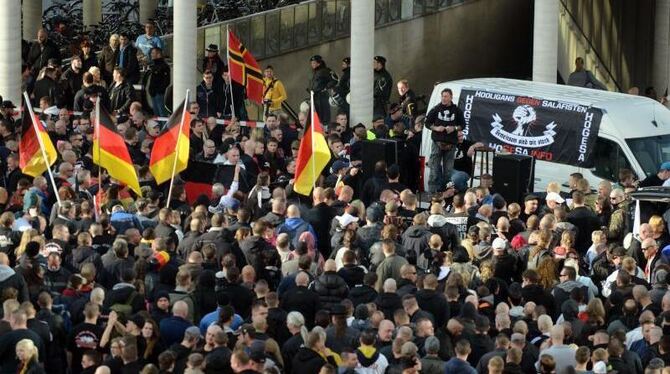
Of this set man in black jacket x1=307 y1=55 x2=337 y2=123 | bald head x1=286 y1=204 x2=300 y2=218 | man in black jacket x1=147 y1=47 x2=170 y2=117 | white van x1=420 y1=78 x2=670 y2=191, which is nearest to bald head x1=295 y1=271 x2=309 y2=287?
bald head x1=286 y1=204 x2=300 y2=218

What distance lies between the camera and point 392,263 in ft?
86.1

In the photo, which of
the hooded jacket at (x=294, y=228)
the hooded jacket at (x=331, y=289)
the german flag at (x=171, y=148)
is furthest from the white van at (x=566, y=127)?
the hooded jacket at (x=331, y=289)

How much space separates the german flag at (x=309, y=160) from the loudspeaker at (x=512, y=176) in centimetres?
281

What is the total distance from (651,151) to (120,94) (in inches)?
373

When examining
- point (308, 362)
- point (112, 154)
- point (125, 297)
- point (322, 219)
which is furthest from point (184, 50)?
point (308, 362)

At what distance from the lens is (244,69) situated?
39219 mm

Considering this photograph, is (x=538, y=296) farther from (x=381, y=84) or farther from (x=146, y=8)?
(x=146, y=8)

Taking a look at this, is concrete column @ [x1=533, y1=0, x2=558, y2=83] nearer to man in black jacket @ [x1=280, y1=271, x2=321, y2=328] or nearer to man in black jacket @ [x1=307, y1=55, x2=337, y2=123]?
man in black jacket @ [x1=307, y1=55, x2=337, y2=123]

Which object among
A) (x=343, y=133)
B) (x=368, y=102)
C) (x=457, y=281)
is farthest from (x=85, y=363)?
(x=368, y=102)

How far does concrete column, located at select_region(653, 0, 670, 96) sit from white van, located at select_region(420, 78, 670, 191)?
12036 mm

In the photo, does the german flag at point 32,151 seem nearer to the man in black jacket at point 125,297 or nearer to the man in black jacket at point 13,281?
the man in black jacket at point 13,281

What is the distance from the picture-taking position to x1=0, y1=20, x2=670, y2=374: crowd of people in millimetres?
22609

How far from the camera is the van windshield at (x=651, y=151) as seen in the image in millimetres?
33906

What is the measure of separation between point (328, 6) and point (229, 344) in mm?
23469
